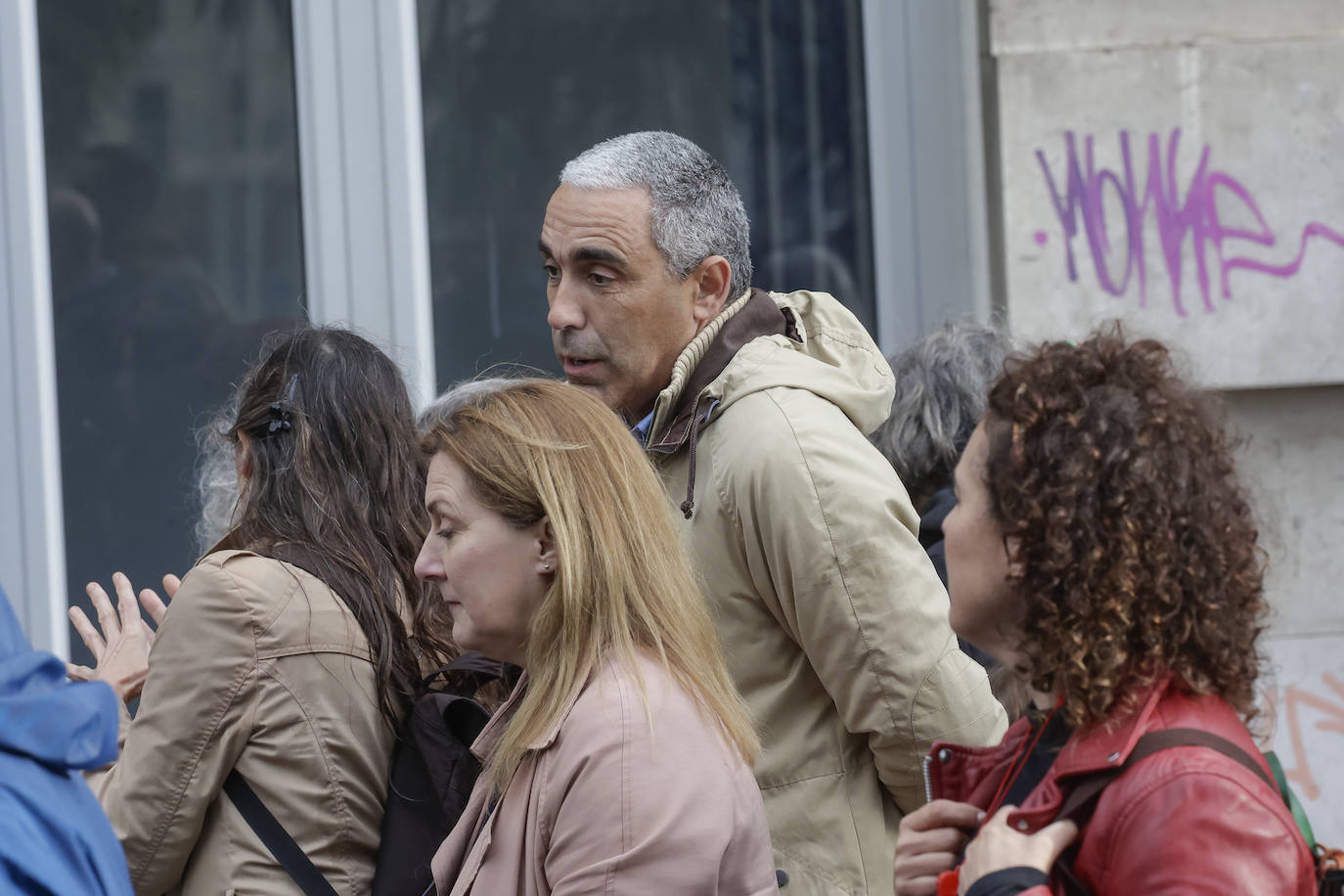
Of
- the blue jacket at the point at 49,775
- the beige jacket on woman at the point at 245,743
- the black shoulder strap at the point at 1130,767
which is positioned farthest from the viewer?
the beige jacket on woman at the point at 245,743

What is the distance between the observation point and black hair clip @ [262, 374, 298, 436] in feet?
8.61

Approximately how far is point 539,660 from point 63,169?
3145 millimetres

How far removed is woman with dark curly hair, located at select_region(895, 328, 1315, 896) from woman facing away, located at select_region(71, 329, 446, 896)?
100 cm

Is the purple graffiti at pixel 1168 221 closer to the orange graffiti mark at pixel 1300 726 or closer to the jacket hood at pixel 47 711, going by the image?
the orange graffiti mark at pixel 1300 726

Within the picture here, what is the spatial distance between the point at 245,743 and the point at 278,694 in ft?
0.32

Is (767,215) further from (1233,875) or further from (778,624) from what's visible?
(1233,875)

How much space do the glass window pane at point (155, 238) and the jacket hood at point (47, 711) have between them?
10.2 ft

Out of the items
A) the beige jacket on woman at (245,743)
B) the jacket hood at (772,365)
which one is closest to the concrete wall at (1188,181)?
the jacket hood at (772,365)

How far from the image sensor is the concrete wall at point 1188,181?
4.07 metres

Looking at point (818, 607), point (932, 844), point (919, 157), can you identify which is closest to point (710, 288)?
point (818, 607)

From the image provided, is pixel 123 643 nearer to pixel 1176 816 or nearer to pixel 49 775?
pixel 49 775

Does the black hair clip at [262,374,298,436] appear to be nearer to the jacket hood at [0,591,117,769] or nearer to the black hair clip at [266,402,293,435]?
the black hair clip at [266,402,293,435]

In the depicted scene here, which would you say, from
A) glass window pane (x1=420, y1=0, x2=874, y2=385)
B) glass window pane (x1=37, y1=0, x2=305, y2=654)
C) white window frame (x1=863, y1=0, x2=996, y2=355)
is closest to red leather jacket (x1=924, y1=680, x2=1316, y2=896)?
white window frame (x1=863, y1=0, x2=996, y2=355)

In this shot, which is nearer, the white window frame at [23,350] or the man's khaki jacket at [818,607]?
the man's khaki jacket at [818,607]
